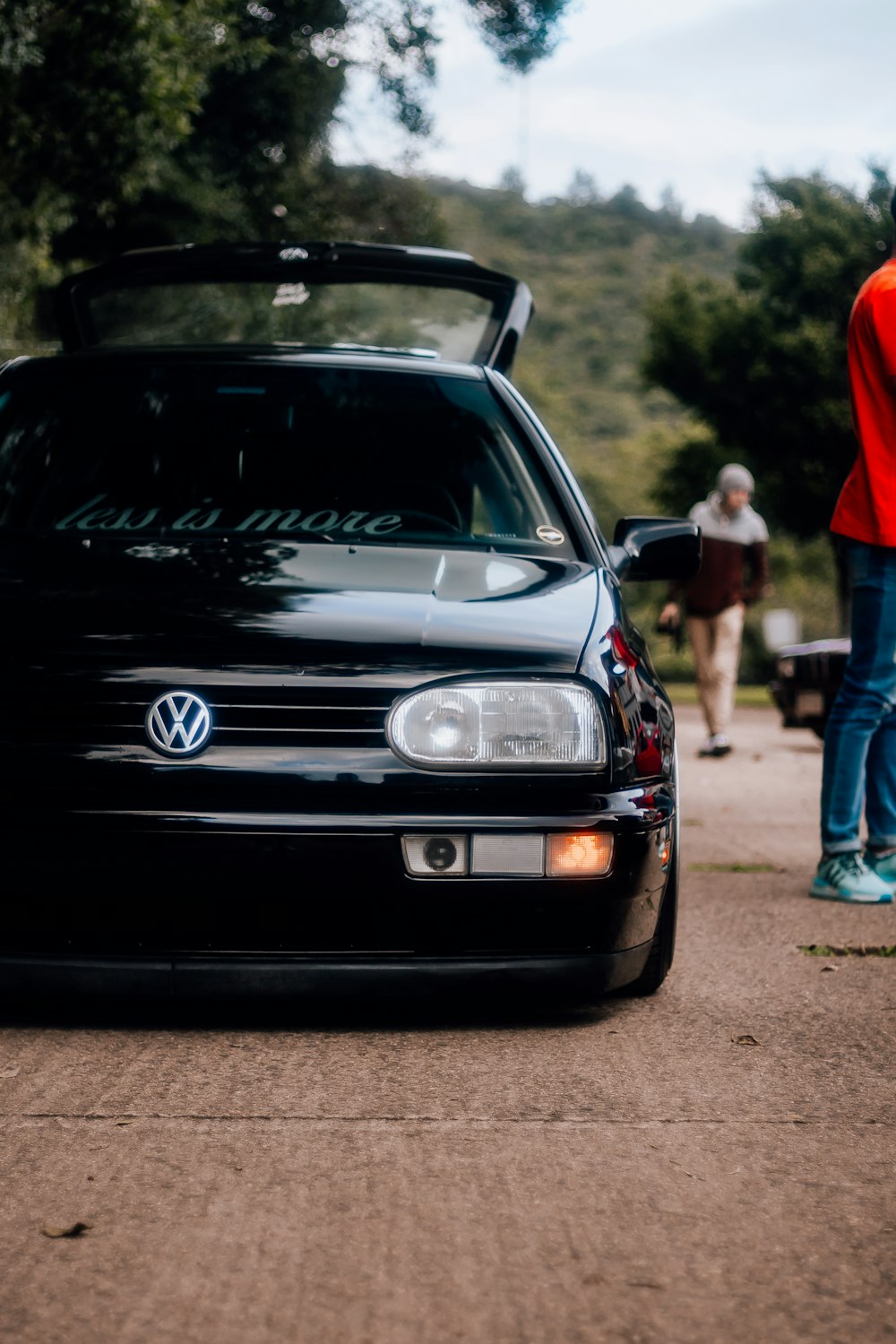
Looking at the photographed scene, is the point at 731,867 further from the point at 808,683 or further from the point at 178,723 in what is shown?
the point at 808,683

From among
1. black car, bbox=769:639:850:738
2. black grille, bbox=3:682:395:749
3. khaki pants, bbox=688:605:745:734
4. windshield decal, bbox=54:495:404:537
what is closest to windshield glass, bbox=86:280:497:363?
windshield decal, bbox=54:495:404:537

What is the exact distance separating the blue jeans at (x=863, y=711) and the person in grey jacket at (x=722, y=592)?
246 inches

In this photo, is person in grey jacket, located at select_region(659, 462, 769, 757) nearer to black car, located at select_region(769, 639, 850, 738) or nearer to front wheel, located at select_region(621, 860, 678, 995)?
black car, located at select_region(769, 639, 850, 738)

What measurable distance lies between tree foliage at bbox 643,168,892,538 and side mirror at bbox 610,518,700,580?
28.9 metres

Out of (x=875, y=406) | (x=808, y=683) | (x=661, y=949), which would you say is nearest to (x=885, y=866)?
(x=875, y=406)

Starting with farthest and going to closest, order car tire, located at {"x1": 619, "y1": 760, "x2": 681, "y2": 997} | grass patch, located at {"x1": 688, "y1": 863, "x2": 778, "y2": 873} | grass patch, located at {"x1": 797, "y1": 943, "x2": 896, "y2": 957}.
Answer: grass patch, located at {"x1": 688, "y1": 863, "x2": 778, "y2": 873} → grass patch, located at {"x1": 797, "y1": 943, "x2": 896, "y2": 957} → car tire, located at {"x1": 619, "y1": 760, "x2": 681, "y2": 997}

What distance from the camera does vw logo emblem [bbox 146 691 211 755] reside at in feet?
11.0

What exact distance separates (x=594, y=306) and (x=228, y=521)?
97010mm

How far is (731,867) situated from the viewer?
6566 mm

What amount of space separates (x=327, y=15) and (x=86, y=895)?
1658 centimetres

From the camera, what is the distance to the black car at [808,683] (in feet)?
36.9

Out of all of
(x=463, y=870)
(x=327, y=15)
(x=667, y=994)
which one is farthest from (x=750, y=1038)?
(x=327, y=15)

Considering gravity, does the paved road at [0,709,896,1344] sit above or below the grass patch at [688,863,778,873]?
above

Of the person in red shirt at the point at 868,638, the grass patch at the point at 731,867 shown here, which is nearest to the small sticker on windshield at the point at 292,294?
the person in red shirt at the point at 868,638
